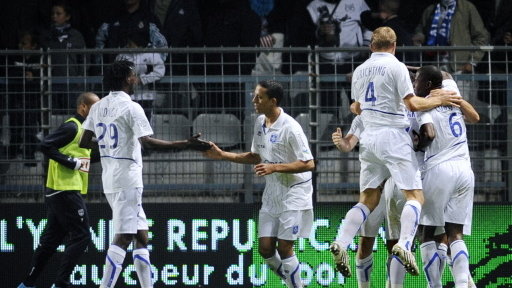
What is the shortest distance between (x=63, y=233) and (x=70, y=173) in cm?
71

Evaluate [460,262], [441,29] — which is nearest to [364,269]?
[460,262]

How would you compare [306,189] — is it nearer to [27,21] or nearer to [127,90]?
[127,90]

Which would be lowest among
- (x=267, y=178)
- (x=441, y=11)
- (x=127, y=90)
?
(x=267, y=178)

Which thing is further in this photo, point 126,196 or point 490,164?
point 490,164

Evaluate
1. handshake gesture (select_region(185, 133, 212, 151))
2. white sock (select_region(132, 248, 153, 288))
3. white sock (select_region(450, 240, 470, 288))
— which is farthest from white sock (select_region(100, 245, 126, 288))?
white sock (select_region(450, 240, 470, 288))

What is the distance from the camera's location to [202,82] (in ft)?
48.8

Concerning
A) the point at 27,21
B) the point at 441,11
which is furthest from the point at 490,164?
the point at 27,21

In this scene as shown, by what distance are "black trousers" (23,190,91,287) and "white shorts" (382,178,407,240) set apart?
358 cm

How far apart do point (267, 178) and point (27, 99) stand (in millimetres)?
3578

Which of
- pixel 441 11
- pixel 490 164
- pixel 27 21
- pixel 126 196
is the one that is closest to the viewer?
pixel 126 196

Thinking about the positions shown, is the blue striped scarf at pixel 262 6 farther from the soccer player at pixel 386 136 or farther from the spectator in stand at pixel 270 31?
the soccer player at pixel 386 136

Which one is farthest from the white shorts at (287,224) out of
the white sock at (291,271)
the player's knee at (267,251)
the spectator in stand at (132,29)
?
the spectator in stand at (132,29)

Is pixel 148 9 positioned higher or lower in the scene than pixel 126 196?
higher

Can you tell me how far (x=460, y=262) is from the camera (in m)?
12.3
